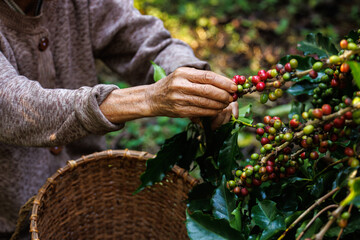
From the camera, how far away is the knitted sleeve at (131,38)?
4.21ft

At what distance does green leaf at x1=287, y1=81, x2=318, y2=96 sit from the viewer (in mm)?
841

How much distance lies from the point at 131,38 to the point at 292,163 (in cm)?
88

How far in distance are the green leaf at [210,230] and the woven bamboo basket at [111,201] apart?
0.34 metres

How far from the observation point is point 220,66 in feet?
9.66

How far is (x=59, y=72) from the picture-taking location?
1302mm

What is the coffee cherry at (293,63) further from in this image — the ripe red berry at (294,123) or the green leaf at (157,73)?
the green leaf at (157,73)

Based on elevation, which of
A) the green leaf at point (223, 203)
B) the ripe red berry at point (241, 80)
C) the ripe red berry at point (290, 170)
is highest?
the ripe red berry at point (241, 80)

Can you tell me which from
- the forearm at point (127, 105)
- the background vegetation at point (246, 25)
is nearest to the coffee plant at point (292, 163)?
the forearm at point (127, 105)

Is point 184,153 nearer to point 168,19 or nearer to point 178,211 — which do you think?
point 178,211

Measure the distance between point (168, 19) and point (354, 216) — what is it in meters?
3.00

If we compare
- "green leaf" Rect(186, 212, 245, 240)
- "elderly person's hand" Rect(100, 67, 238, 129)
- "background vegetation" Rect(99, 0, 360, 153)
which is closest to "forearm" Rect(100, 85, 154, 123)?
"elderly person's hand" Rect(100, 67, 238, 129)

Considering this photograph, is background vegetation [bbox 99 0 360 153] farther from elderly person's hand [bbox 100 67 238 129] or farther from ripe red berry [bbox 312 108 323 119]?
ripe red berry [bbox 312 108 323 119]

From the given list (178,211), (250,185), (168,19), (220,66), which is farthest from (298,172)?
(168,19)

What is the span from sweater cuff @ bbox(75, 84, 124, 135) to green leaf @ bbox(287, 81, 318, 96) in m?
0.50
